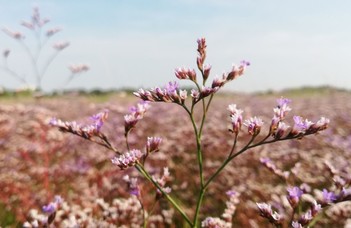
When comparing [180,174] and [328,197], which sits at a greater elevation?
[328,197]

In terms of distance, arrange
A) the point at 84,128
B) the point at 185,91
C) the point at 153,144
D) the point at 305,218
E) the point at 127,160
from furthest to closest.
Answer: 1. the point at 84,128
2. the point at 153,144
3. the point at 185,91
4. the point at 127,160
5. the point at 305,218

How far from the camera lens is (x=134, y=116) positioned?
9.57 feet

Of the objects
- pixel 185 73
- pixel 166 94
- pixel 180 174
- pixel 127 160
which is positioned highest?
pixel 185 73

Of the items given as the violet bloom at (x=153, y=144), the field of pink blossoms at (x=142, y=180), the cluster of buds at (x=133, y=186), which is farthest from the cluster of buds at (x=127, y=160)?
the field of pink blossoms at (x=142, y=180)

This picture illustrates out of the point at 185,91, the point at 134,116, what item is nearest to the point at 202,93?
the point at 185,91

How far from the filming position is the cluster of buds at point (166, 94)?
103 inches

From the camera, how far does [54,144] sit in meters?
8.73

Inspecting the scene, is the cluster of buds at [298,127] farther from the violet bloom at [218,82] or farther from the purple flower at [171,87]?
the purple flower at [171,87]

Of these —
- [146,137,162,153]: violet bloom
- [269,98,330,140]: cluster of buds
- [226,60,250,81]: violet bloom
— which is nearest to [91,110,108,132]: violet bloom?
[146,137,162,153]: violet bloom

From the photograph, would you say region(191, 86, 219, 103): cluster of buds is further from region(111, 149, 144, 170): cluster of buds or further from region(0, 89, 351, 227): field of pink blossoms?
region(0, 89, 351, 227): field of pink blossoms

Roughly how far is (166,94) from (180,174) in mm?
5938

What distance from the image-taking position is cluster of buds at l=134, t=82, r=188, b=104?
8.56 ft

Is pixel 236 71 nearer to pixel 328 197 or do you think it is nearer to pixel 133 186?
pixel 328 197

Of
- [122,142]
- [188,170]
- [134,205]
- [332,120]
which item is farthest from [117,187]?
[332,120]
